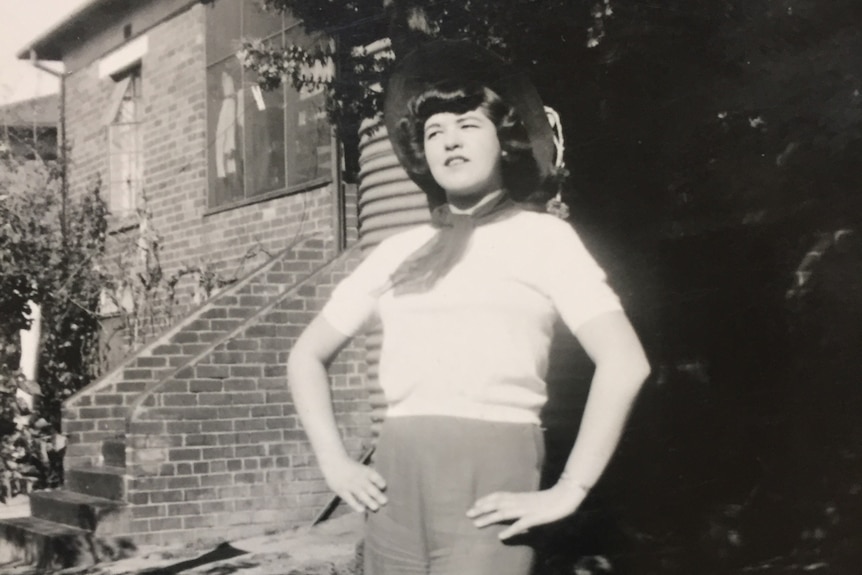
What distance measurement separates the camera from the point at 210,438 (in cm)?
652

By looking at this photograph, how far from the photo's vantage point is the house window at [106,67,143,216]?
10453mm

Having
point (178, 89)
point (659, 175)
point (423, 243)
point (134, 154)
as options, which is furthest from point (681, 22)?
point (134, 154)

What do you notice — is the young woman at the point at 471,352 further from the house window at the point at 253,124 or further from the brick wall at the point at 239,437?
the house window at the point at 253,124

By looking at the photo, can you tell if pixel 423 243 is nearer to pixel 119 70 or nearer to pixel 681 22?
pixel 681 22

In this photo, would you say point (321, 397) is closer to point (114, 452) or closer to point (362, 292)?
point (362, 292)

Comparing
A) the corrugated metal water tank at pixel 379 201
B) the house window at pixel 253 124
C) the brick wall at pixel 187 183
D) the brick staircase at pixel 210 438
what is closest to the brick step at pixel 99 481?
the brick staircase at pixel 210 438

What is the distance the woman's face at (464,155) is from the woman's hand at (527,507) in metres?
0.65

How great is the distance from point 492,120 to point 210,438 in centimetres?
473

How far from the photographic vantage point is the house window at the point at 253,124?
24.7ft

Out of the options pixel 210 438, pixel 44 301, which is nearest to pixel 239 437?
pixel 210 438

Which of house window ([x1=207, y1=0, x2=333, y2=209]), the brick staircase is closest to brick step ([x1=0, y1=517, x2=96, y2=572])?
the brick staircase

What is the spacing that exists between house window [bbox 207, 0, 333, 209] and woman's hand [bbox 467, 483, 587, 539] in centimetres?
555

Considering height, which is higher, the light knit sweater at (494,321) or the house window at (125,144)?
the house window at (125,144)

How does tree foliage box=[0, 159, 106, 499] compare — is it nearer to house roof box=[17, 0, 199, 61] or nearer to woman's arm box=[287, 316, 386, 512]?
house roof box=[17, 0, 199, 61]
